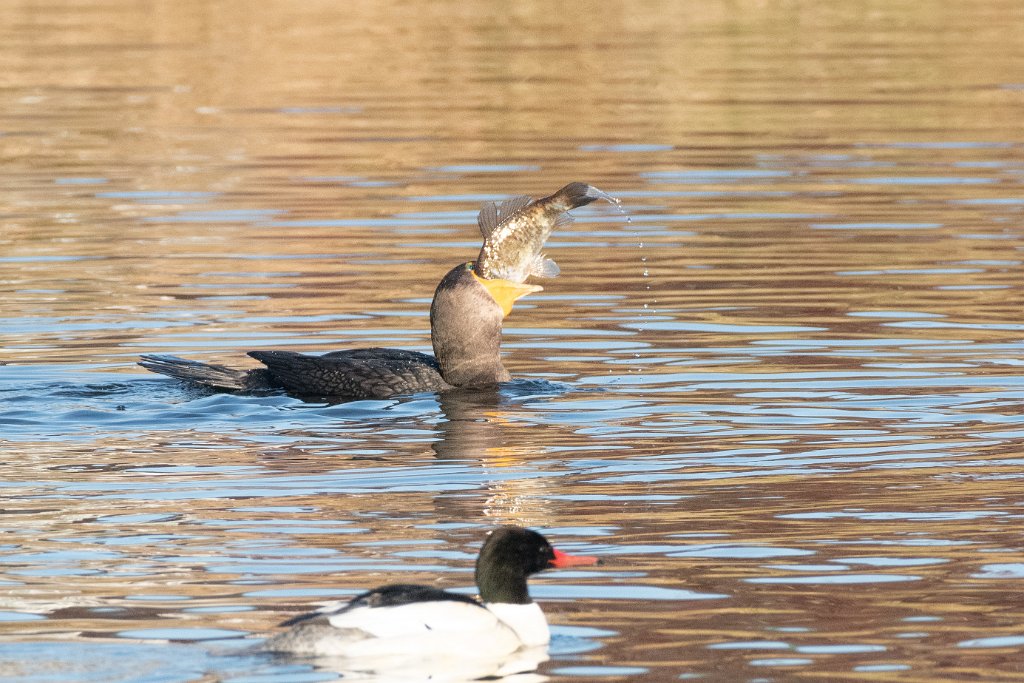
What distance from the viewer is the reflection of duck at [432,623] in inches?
277

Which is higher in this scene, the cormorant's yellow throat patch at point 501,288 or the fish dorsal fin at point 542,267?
the fish dorsal fin at point 542,267

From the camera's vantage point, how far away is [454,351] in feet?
42.4

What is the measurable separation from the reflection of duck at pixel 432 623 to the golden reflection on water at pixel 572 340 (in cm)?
24

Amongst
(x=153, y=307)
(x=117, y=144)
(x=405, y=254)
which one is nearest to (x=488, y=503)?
(x=153, y=307)

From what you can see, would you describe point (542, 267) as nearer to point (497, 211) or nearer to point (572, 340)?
point (497, 211)

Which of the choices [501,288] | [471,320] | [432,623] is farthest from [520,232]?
[432,623]

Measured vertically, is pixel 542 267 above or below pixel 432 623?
above

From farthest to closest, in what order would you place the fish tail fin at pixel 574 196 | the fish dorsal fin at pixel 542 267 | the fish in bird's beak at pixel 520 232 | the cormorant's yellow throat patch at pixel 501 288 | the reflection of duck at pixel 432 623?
the cormorant's yellow throat patch at pixel 501 288
the fish dorsal fin at pixel 542 267
the fish in bird's beak at pixel 520 232
the fish tail fin at pixel 574 196
the reflection of duck at pixel 432 623

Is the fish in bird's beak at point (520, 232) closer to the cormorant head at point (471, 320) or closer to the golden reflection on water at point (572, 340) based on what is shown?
the cormorant head at point (471, 320)

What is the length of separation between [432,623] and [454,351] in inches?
234

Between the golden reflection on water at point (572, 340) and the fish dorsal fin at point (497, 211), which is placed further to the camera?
the fish dorsal fin at point (497, 211)

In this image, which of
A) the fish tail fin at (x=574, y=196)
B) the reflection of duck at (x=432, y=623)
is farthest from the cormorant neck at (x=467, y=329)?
the reflection of duck at (x=432, y=623)

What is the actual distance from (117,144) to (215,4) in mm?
15408

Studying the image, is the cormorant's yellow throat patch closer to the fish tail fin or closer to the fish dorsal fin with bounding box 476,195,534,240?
the fish dorsal fin with bounding box 476,195,534,240
